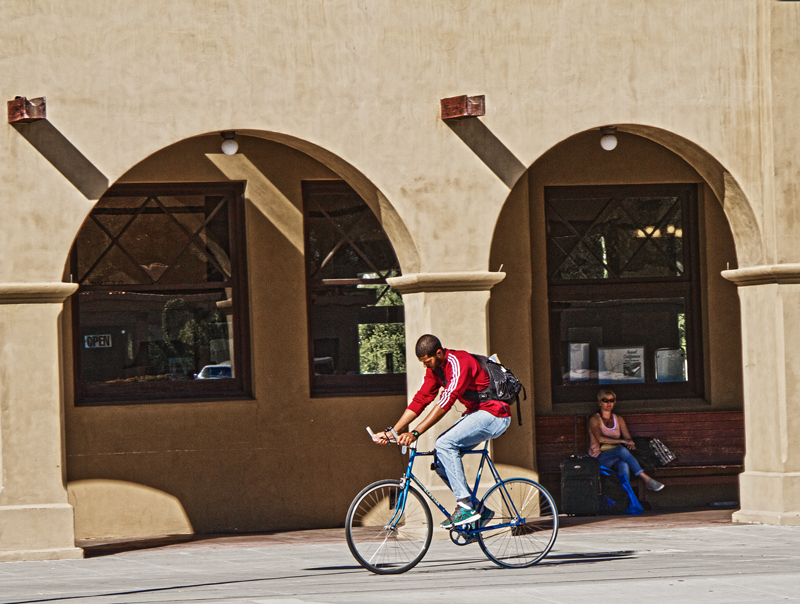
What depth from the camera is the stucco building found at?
31.9ft

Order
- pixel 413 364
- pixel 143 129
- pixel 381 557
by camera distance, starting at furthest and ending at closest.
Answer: pixel 413 364
pixel 143 129
pixel 381 557

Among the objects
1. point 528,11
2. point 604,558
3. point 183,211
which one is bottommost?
point 604,558

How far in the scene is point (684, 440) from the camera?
12.3 meters

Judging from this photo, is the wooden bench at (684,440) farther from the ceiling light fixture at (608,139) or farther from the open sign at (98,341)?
the open sign at (98,341)

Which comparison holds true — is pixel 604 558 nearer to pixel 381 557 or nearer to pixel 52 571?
pixel 381 557

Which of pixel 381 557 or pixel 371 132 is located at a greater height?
pixel 371 132

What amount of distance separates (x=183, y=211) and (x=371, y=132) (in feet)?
8.17

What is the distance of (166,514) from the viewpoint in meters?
11.5

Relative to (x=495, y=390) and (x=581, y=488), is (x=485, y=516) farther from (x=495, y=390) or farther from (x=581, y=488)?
(x=581, y=488)

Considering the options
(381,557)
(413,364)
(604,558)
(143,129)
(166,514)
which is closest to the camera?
(381,557)

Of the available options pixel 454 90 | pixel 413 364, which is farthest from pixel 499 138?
pixel 413 364

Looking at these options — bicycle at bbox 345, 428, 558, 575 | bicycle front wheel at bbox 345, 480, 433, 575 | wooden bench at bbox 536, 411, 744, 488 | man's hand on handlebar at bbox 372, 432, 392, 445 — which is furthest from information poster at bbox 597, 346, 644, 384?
man's hand on handlebar at bbox 372, 432, 392, 445

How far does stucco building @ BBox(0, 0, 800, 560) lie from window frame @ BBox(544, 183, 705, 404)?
1.2 inches

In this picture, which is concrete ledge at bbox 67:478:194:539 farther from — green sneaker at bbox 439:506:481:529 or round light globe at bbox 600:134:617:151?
round light globe at bbox 600:134:617:151
